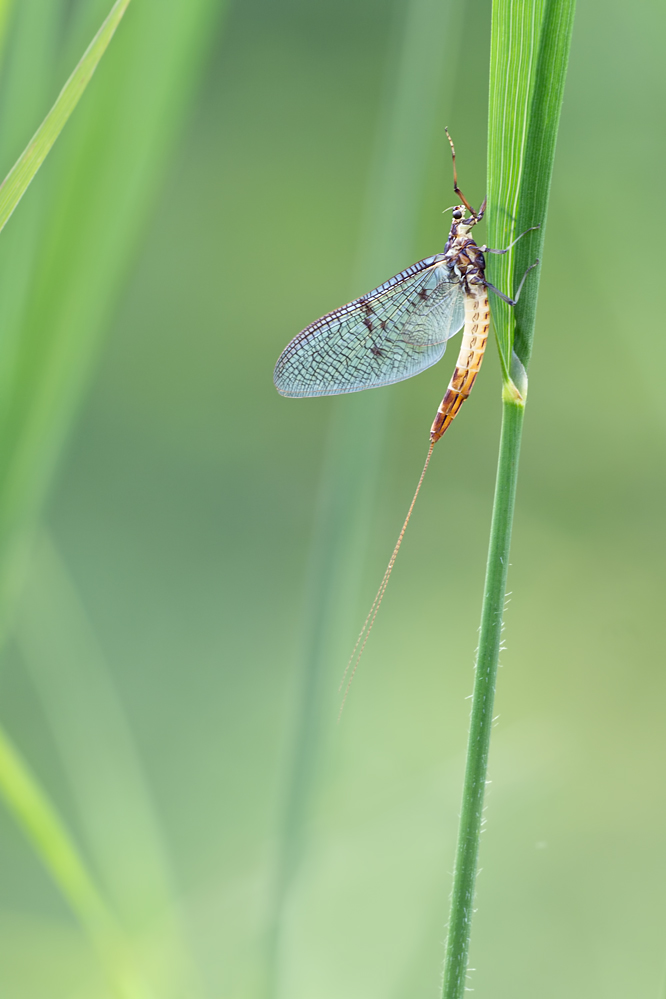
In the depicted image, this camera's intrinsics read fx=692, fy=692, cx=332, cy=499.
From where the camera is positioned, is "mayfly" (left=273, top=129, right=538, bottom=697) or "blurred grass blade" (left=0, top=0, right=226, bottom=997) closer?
"blurred grass blade" (left=0, top=0, right=226, bottom=997)

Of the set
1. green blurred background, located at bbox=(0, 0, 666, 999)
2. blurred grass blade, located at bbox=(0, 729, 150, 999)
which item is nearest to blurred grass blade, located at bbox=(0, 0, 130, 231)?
blurred grass blade, located at bbox=(0, 729, 150, 999)

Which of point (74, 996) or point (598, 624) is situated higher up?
point (598, 624)

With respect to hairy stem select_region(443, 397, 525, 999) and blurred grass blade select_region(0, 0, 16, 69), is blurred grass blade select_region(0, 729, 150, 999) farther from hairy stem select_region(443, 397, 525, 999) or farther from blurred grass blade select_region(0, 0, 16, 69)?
blurred grass blade select_region(0, 0, 16, 69)

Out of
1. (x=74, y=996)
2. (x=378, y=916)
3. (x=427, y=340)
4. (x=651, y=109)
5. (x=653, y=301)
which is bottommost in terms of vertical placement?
(x=74, y=996)

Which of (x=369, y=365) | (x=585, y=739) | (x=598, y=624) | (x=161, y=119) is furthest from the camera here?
(x=598, y=624)

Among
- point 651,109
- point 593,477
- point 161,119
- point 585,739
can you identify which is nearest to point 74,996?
point 585,739

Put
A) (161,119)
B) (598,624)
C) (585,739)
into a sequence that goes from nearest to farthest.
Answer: (161,119)
(585,739)
(598,624)

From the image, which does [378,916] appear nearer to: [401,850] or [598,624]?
[401,850]
